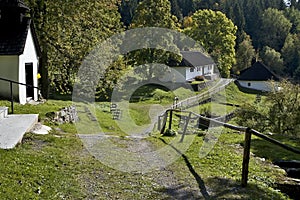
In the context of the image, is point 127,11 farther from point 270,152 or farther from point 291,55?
point 270,152

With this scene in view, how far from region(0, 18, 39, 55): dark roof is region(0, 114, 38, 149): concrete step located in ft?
14.4

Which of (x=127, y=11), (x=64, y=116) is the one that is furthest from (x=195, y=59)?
(x=64, y=116)

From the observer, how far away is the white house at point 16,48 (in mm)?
13422

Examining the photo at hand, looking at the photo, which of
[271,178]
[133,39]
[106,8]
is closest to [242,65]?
[133,39]

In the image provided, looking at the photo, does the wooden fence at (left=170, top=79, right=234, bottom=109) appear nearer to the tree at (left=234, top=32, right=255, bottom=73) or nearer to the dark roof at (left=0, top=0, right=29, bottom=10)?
the dark roof at (left=0, top=0, right=29, bottom=10)

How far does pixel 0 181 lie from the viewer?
5.07 meters

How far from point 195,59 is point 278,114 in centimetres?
2949

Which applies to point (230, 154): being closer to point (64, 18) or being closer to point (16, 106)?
point (16, 106)

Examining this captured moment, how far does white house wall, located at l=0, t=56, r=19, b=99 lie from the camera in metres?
13.4

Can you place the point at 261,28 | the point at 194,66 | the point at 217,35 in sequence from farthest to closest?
the point at 261,28 < the point at 217,35 < the point at 194,66

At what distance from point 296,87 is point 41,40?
1513 cm

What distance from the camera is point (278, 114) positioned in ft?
67.8

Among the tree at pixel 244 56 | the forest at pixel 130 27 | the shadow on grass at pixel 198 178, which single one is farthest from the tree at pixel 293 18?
the shadow on grass at pixel 198 178

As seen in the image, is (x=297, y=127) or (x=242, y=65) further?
(x=242, y=65)
